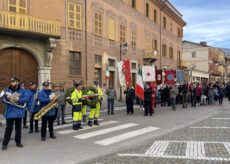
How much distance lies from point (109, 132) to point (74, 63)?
13338 millimetres

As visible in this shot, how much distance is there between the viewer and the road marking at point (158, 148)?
8922 millimetres

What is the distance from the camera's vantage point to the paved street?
26.9 feet

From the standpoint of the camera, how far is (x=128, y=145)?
10.0m

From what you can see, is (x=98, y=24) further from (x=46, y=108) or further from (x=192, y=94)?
(x=46, y=108)

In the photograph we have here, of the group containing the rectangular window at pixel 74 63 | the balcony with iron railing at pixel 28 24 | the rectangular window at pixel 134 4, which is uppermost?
the rectangular window at pixel 134 4

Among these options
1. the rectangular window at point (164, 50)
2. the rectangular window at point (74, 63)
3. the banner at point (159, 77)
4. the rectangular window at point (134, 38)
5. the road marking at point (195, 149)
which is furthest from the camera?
the rectangular window at point (164, 50)

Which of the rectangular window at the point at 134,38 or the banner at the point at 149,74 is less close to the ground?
the rectangular window at the point at 134,38

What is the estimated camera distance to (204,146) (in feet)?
31.9

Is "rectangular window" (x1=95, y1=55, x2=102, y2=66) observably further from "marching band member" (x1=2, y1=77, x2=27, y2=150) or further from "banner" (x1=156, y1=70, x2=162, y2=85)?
"marching band member" (x1=2, y1=77, x2=27, y2=150)

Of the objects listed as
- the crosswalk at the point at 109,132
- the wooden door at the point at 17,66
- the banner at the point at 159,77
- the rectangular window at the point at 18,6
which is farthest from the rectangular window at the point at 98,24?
the crosswalk at the point at 109,132

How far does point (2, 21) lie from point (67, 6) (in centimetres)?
644

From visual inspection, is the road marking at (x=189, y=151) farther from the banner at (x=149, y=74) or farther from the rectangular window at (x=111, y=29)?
the rectangular window at (x=111, y=29)

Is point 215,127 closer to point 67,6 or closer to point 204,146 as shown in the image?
point 204,146

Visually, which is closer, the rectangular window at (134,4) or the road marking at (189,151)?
the road marking at (189,151)
